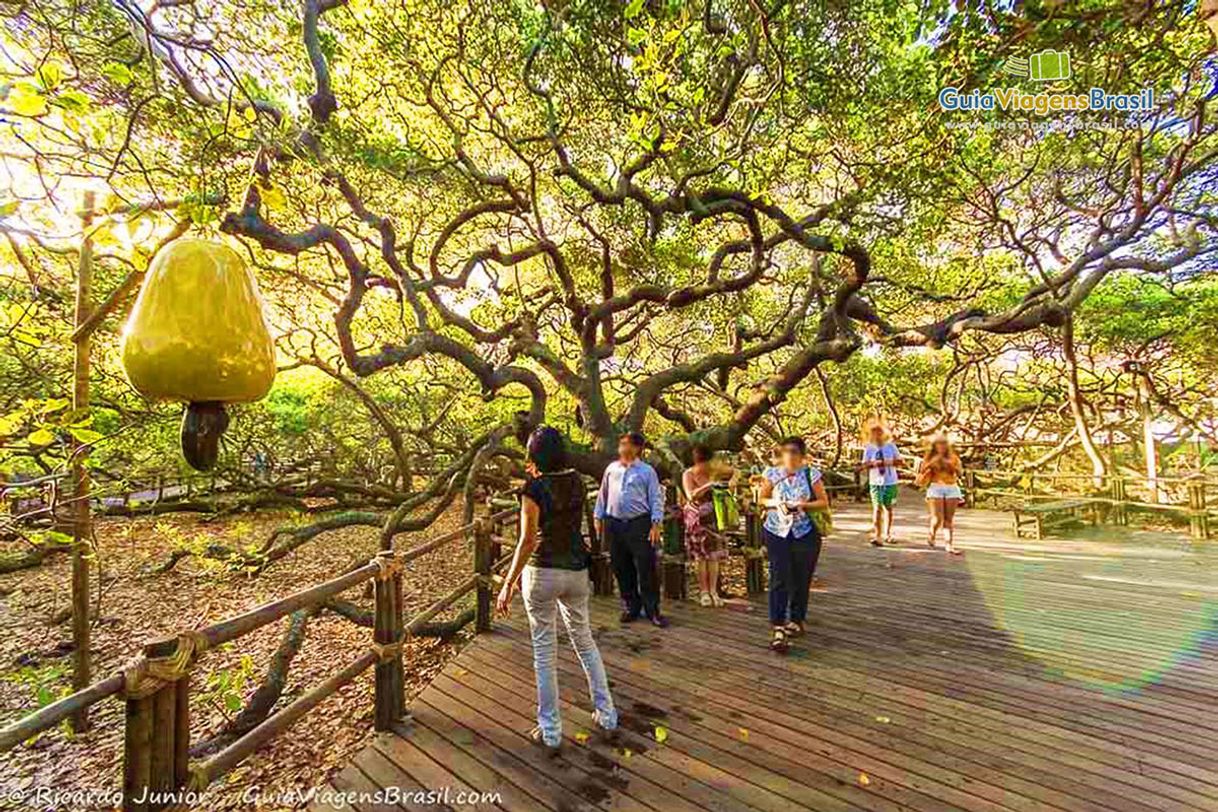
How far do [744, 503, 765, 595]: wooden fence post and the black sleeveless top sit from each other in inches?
132

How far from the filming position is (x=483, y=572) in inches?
185

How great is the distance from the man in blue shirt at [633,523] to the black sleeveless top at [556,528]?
5.40 feet

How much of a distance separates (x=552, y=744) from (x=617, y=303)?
5456 mm

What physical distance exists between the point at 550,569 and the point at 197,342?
218 cm

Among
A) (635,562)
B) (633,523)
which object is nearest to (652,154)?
(633,523)

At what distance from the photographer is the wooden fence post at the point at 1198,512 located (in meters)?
8.23

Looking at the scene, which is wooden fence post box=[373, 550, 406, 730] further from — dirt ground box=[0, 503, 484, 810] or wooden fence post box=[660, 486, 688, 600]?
wooden fence post box=[660, 486, 688, 600]

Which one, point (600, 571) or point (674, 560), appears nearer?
point (674, 560)

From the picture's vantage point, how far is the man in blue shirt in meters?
4.64

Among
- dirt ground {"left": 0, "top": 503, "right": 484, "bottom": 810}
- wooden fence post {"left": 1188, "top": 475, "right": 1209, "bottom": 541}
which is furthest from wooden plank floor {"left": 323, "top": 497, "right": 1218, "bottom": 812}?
wooden fence post {"left": 1188, "top": 475, "right": 1209, "bottom": 541}

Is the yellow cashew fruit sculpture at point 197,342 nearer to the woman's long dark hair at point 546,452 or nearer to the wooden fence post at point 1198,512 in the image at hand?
the woman's long dark hair at point 546,452

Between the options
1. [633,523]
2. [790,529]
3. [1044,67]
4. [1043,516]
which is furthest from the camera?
[1043,516]

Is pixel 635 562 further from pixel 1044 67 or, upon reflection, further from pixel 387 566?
pixel 1044 67

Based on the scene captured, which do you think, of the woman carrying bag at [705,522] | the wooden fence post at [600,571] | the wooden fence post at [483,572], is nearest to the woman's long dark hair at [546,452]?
the wooden fence post at [483,572]
